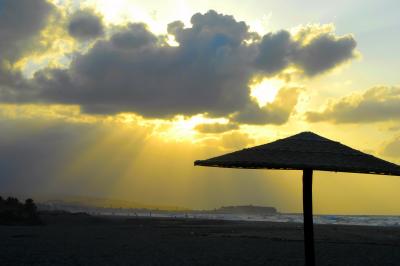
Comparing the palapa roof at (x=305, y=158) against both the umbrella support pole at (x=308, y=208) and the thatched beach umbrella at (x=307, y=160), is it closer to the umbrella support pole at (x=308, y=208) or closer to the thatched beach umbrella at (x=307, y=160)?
the thatched beach umbrella at (x=307, y=160)

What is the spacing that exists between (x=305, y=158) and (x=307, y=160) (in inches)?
4.4

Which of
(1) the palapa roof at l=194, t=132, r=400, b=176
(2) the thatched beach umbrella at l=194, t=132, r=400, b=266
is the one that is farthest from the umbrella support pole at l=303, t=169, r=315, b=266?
(1) the palapa roof at l=194, t=132, r=400, b=176

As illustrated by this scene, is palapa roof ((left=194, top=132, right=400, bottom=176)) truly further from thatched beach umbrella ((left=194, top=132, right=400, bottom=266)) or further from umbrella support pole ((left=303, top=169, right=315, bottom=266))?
umbrella support pole ((left=303, top=169, right=315, bottom=266))

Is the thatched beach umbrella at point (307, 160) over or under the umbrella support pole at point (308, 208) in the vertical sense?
over

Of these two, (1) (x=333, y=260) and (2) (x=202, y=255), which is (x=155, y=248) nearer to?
(2) (x=202, y=255)

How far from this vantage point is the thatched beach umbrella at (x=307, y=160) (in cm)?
1027

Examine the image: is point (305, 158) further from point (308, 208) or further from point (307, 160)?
point (308, 208)

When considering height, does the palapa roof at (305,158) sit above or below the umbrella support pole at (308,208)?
above

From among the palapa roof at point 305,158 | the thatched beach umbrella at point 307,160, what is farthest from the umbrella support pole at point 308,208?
the palapa roof at point 305,158

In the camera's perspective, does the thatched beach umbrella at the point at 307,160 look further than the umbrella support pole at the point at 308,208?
No

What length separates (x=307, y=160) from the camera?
10477 millimetres

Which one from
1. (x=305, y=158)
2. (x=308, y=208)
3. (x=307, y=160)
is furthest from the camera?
(x=308, y=208)

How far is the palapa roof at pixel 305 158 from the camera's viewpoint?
33.6 feet

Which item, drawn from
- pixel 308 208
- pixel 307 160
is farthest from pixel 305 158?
pixel 308 208
